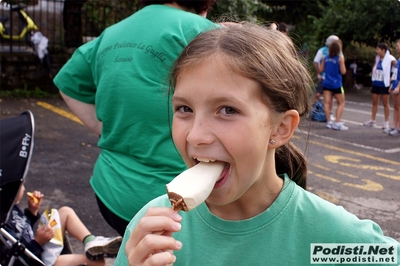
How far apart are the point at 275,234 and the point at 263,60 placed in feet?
1.69

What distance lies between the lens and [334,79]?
11.3m

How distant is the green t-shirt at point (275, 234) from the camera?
5.10 feet

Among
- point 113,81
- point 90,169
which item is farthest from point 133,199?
point 90,169

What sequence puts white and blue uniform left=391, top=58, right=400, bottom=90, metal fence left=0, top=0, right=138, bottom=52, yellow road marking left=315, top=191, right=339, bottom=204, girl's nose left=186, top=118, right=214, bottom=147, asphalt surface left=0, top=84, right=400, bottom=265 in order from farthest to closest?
metal fence left=0, top=0, right=138, bottom=52
white and blue uniform left=391, top=58, right=400, bottom=90
yellow road marking left=315, top=191, right=339, bottom=204
asphalt surface left=0, top=84, right=400, bottom=265
girl's nose left=186, top=118, right=214, bottom=147

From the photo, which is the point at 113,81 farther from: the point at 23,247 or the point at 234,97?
the point at 23,247

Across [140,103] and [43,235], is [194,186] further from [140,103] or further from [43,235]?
[43,235]

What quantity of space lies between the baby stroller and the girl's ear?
95.8 inches

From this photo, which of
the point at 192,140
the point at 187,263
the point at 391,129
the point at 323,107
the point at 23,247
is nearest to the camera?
the point at 192,140

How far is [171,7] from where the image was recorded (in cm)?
269

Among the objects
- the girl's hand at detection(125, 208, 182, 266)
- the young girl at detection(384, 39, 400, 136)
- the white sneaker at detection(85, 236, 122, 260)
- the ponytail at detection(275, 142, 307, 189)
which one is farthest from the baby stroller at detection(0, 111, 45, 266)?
the young girl at detection(384, 39, 400, 136)

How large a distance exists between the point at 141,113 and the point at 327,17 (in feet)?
56.3

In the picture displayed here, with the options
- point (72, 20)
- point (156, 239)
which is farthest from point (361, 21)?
point (156, 239)

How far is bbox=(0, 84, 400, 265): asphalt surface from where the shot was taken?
18.0 ft

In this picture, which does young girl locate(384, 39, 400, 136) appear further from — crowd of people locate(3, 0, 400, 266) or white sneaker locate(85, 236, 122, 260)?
crowd of people locate(3, 0, 400, 266)
